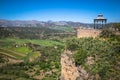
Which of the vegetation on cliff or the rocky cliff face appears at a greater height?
the vegetation on cliff

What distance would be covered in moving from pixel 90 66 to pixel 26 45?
224ft

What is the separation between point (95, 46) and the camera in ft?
59.4

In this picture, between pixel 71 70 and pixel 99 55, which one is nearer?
pixel 99 55

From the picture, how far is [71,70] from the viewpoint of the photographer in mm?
18891

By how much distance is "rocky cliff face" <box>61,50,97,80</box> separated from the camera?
54.5 ft

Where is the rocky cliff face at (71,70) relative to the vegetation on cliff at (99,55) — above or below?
below

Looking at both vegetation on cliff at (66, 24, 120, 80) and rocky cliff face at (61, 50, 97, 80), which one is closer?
vegetation on cliff at (66, 24, 120, 80)

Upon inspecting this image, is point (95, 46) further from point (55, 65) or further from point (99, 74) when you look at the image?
point (55, 65)

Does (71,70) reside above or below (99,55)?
below

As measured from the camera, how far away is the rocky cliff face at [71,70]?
1660 cm

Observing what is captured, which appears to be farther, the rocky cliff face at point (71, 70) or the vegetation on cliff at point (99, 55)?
the rocky cliff face at point (71, 70)

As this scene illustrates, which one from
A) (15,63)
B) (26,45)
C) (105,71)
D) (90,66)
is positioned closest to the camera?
(105,71)

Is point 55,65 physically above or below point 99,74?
below

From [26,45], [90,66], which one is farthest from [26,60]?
[90,66]
